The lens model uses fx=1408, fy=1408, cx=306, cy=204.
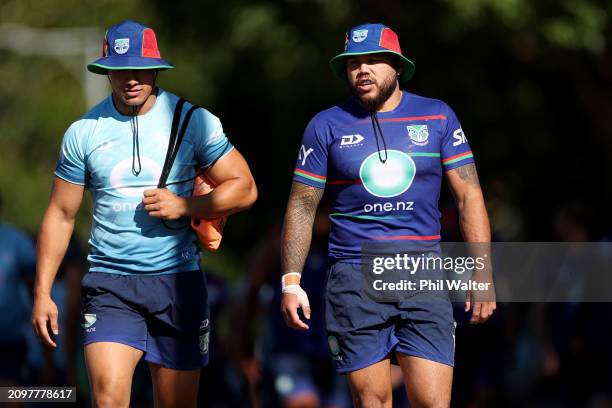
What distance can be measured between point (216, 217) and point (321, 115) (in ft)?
2.81

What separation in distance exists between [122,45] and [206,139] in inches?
28.2

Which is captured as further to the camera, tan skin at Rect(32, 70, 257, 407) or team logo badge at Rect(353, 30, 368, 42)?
team logo badge at Rect(353, 30, 368, 42)

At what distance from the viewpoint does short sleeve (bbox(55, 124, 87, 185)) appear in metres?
7.99

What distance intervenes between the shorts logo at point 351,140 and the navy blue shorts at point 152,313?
1140mm

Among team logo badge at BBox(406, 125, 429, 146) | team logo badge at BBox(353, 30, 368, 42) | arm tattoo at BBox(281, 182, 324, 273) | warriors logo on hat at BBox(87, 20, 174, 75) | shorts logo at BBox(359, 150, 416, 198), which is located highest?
team logo badge at BBox(353, 30, 368, 42)

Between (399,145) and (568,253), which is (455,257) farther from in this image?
(568,253)

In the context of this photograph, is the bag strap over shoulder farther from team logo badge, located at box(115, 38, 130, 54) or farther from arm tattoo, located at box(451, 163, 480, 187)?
arm tattoo, located at box(451, 163, 480, 187)

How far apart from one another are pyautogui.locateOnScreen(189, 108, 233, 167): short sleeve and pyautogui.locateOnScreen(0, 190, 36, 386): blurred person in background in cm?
362

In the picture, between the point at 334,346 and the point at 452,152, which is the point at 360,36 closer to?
the point at 452,152

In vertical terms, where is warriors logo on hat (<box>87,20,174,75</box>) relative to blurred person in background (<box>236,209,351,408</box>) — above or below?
above

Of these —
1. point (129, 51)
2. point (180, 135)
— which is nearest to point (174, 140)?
point (180, 135)

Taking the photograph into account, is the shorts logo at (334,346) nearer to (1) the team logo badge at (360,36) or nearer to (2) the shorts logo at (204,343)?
(2) the shorts logo at (204,343)

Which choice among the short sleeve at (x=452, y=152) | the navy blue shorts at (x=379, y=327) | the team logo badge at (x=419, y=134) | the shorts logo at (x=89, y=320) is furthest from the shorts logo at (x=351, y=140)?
the shorts logo at (x=89, y=320)

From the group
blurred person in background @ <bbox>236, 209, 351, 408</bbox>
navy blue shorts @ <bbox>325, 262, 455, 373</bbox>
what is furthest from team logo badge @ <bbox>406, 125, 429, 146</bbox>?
blurred person in background @ <bbox>236, 209, 351, 408</bbox>
